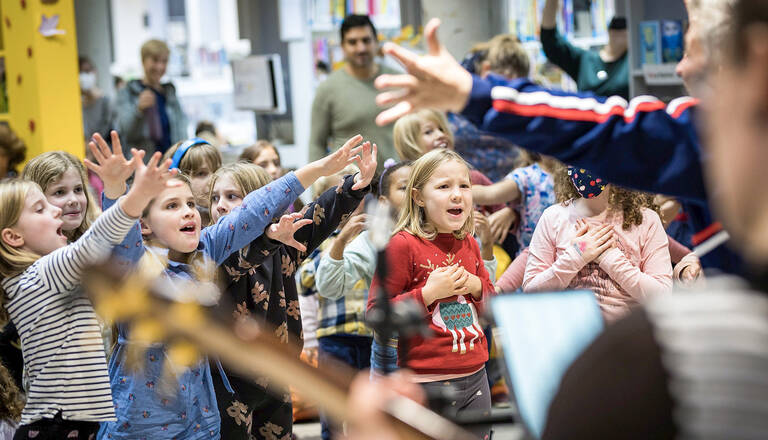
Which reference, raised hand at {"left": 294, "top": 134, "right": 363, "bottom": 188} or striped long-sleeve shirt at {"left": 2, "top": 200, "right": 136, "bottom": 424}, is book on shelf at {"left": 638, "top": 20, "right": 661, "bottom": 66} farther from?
striped long-sleeve shirt at {"left": 2, "top": 200, "right": 136, "bottom": 424}

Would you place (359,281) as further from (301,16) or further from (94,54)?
(94,54)

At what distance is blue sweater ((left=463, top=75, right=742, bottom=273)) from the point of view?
1.58 meters

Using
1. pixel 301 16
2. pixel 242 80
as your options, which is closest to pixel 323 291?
pixel 242 80

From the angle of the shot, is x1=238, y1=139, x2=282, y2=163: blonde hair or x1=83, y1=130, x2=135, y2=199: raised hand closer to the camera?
x1=83, y1=130, x2=135, y2=199: raised hand

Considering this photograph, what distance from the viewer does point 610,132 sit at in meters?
1.63

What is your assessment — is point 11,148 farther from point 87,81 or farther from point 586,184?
→ point 586,184

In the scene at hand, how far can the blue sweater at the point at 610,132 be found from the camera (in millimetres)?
1582

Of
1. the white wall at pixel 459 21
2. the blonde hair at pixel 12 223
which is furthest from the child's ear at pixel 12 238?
the white wall at pixel 459 21

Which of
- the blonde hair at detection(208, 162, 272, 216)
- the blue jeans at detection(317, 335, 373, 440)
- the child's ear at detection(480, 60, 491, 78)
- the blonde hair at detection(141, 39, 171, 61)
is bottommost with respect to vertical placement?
the blue jeans at detection(317, 335, 373, 440)

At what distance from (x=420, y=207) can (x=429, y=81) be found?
5.05 feet

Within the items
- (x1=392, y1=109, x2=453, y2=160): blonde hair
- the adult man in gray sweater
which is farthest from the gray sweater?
(x1=392, y1=109, x2=453, y2=160): blonde hair

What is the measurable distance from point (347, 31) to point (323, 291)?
7.25 ft

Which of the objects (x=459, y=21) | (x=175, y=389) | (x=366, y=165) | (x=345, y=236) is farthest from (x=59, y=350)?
(x=459, y=21)

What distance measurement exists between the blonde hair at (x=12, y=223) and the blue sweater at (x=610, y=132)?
1608 millimetres
